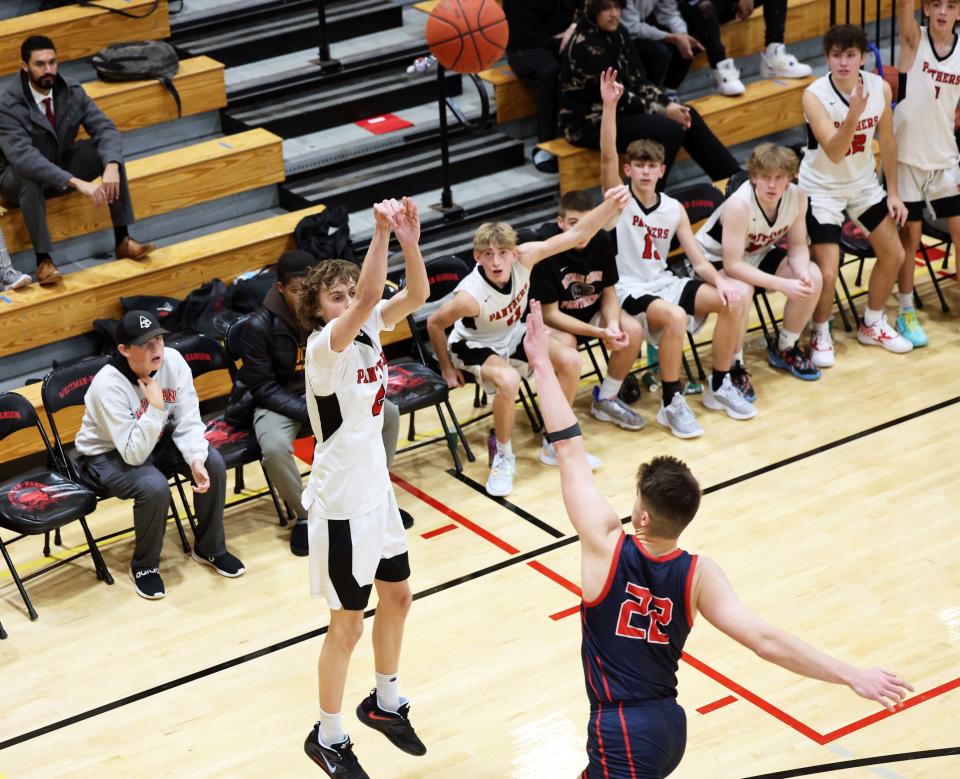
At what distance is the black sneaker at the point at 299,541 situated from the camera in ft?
21.9

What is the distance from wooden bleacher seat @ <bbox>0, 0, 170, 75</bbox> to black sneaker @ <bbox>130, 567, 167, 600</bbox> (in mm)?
4015

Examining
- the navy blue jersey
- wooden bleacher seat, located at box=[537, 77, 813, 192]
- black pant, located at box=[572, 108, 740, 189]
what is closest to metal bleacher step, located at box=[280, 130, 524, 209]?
wooden bleacher seat, located at box=[537, 77, 813, 192]

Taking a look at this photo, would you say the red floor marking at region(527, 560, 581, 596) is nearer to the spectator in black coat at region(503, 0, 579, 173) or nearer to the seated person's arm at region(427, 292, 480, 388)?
the seated person's arm at region(427, 292, 480, 388)

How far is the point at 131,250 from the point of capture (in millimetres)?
8055

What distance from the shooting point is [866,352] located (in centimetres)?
840

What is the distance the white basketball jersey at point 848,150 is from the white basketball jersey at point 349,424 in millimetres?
4415

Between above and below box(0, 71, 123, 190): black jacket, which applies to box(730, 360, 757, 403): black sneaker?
below

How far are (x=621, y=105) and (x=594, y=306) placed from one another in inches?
75.5

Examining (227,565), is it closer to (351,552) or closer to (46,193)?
(351,552)

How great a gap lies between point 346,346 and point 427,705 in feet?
5.64

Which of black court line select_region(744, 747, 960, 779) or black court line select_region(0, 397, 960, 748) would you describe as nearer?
black court line select_region(744, 747, 960, 779)

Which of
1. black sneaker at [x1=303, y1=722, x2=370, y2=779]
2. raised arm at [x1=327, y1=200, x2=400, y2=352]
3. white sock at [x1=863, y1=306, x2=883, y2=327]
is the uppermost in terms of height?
raised arm at [x1=327, y1=200, x2=400, y2=352]

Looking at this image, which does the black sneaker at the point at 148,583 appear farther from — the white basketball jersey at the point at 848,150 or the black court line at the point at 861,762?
the white basketball jersey at the point at 848,150

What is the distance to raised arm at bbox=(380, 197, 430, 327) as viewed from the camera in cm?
430
